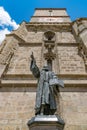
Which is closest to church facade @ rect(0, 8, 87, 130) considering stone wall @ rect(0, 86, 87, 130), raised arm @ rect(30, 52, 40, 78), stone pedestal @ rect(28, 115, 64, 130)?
stone wall @ rect(0, 86, 87, 130)

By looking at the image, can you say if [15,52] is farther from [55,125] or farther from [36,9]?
[36,9]

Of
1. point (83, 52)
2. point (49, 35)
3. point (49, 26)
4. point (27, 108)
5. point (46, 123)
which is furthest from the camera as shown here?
point (49, 26)

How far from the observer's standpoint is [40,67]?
12.3 meters

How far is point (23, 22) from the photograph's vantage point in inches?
747

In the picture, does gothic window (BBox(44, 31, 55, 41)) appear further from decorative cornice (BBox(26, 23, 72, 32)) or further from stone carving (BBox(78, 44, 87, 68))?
stone carving (BBox(78, 44, 87, 68))

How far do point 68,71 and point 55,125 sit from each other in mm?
6631

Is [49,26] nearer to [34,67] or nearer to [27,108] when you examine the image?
[27,108]

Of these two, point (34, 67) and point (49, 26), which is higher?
point (49, 26)

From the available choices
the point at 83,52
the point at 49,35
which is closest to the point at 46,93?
the point at 83,52

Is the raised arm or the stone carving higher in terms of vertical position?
the stone carving

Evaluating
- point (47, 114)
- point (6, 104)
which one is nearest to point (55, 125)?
point (47, 114)

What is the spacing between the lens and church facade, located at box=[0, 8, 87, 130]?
8.85 m

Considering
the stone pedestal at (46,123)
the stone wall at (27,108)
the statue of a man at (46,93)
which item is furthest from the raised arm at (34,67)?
the stone wall at (27,108)

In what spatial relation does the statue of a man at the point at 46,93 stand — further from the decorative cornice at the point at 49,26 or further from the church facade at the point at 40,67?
the decorative cornice at the point at 49,26
